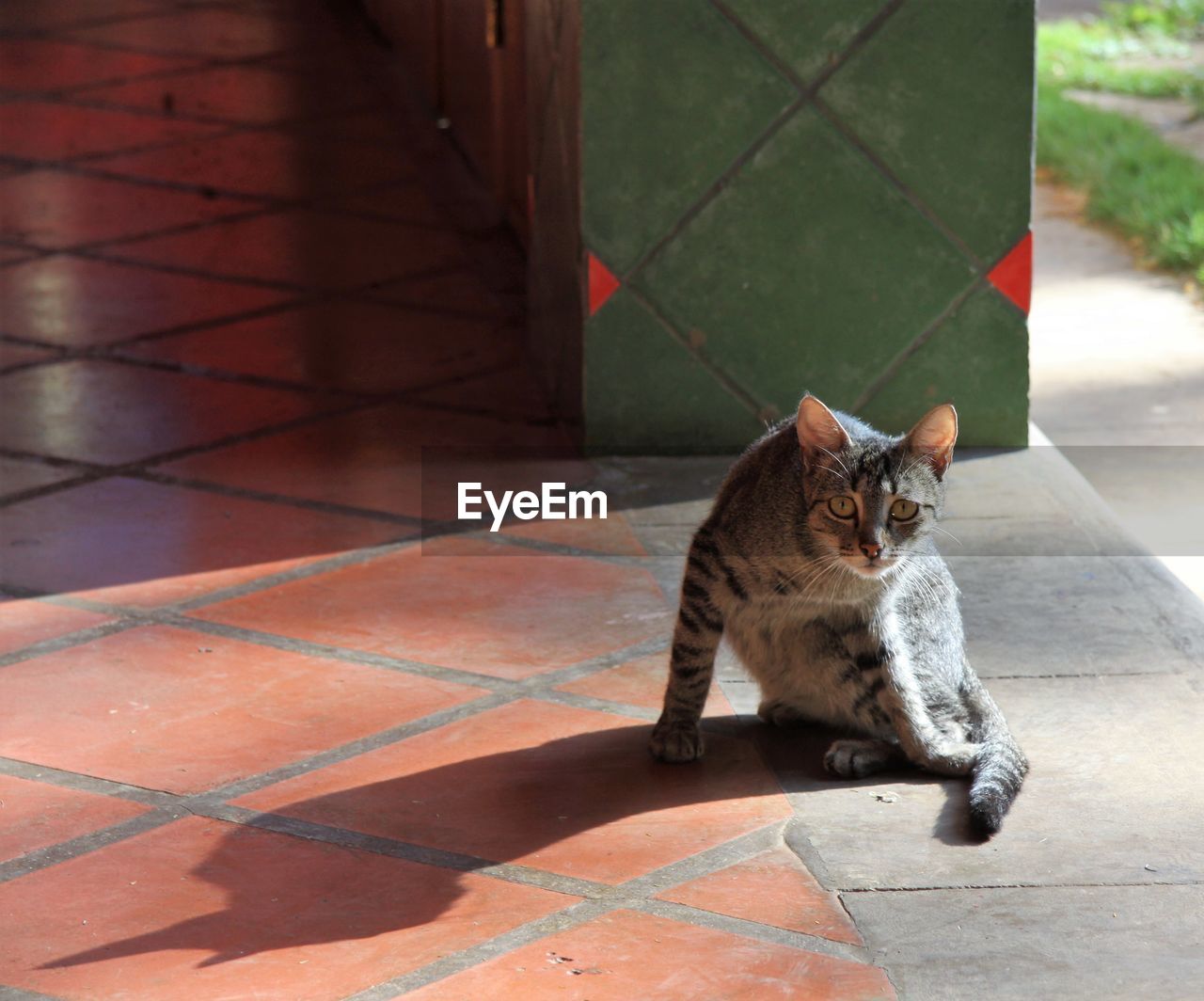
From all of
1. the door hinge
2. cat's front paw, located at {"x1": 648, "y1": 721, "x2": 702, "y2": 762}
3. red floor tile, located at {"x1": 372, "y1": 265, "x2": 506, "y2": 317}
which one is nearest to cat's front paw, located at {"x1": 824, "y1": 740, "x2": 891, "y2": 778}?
cat's front paw, located at {"x1": 648, "y1": 721, "x2": 702, "y2": 762}

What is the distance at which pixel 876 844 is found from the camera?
3008 mm

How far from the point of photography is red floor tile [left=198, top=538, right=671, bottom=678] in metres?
3.82

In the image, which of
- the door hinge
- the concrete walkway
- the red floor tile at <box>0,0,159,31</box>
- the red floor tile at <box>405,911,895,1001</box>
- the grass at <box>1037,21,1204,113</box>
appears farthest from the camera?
the red floor tile at <box>0,0,159,31</box>

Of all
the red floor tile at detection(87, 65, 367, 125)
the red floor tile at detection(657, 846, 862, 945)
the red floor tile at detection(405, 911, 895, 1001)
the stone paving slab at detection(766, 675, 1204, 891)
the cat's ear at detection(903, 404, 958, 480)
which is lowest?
the red floor tile at detection(405, 911, 895, 1001)

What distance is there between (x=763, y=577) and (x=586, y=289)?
179 cm

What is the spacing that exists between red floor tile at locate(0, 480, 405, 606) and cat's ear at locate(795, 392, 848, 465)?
154cm

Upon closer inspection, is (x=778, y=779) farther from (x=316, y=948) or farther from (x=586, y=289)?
(x=586, y=289)

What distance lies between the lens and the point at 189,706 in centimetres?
354

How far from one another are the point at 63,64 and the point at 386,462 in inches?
229

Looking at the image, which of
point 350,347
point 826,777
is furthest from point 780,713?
point 350,347

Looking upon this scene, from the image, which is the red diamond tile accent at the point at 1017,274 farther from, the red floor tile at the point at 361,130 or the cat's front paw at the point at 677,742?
the red floor tile at the point at 361,130

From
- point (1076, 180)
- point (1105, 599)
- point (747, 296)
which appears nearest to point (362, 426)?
point (747, 296)

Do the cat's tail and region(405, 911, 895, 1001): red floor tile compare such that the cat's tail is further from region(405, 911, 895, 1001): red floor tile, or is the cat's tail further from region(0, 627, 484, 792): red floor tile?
region(0, 627, 484, 792): red floor tile

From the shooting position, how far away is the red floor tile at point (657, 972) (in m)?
2.56
